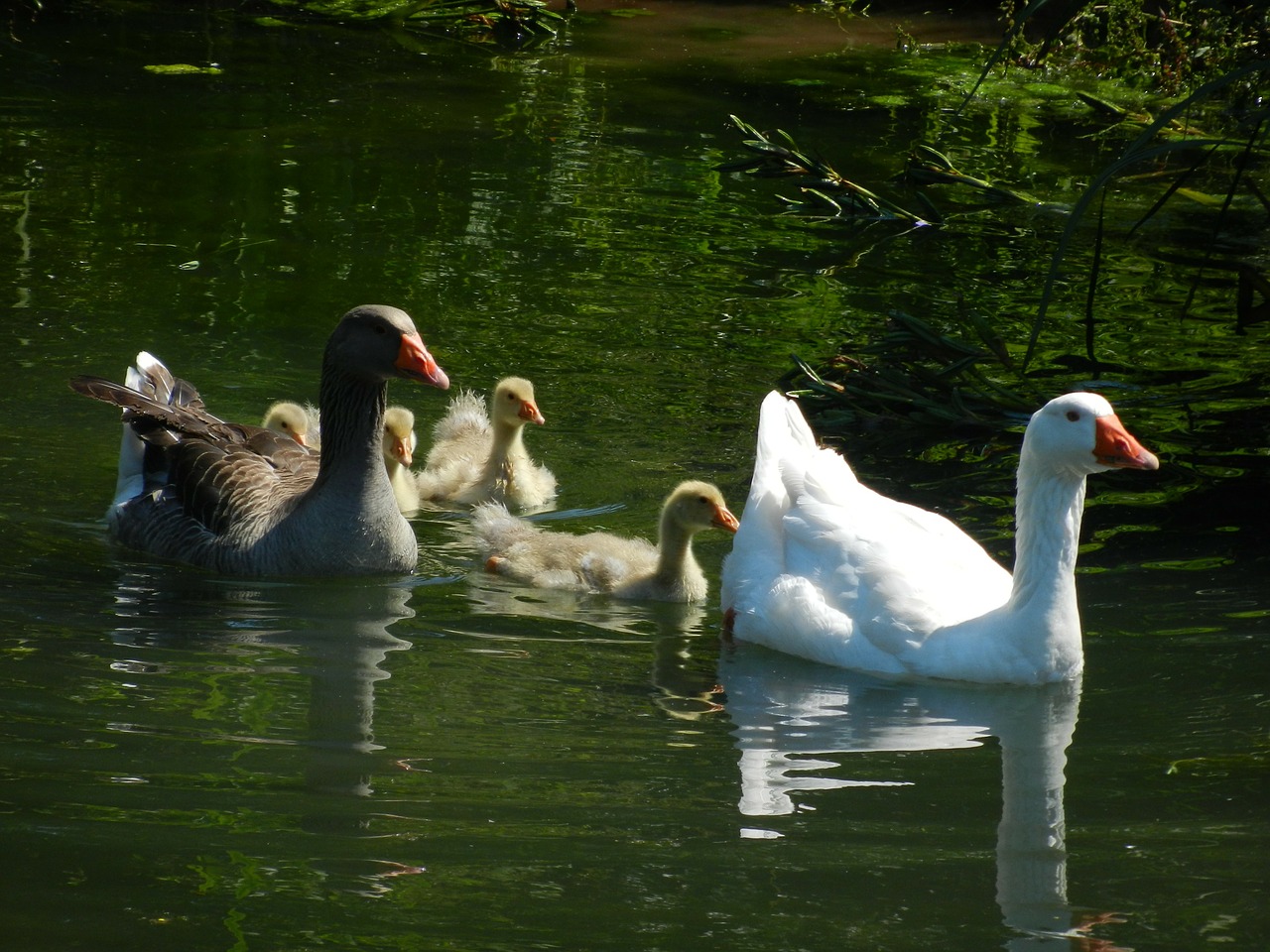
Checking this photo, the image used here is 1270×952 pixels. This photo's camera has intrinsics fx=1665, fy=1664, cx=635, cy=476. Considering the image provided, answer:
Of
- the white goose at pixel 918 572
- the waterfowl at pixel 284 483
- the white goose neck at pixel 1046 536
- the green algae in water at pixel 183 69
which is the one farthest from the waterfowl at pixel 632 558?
the green algae in water at pixel 183 69

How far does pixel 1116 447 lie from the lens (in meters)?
6.15

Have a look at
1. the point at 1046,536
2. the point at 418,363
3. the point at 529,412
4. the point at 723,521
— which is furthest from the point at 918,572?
the point at 529,412

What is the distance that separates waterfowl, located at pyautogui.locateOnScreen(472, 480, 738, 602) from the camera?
746 cm

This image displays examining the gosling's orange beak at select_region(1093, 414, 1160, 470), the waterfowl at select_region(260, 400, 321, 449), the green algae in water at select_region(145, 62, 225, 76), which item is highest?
the green algae in water at select_region(145, 62, 225, 76)

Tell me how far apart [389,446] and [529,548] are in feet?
4.52

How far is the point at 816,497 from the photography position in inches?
278

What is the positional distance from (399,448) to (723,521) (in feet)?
6.79

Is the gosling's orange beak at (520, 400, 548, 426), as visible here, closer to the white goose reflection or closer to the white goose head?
the white goose reflection

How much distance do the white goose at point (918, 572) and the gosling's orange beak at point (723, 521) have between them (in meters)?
0.16

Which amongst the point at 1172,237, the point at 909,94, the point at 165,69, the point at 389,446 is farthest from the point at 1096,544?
the point at 165,69

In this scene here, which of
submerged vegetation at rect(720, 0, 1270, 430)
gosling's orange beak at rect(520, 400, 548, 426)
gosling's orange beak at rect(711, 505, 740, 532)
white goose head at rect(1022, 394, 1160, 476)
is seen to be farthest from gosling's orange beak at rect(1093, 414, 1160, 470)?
gosling's orange beak at rect(520, 400, 548, 426)

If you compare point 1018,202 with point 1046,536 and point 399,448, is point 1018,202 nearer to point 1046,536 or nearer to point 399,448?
point 399,448

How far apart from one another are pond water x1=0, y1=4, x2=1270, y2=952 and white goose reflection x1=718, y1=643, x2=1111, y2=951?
0.08 ft

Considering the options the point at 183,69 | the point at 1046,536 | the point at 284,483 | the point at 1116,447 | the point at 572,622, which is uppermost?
the point at 183,69
